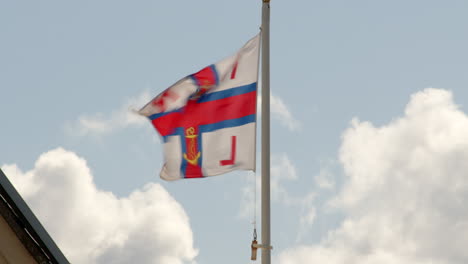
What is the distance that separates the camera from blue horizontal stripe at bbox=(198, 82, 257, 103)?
13250 mm

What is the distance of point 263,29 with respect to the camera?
13.1 m

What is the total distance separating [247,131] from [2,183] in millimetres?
4860

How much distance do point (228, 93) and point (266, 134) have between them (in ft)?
4.72

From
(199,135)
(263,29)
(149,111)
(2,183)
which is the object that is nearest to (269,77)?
(263,29)

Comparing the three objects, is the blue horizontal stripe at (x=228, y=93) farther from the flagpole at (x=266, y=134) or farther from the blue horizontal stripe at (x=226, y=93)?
the flagpole at (x=266, y=134)

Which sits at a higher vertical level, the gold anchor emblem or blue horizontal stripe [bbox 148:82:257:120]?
blue horizontal stripe [bbox 148:82:257:120]

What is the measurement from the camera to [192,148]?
13055 millimetres

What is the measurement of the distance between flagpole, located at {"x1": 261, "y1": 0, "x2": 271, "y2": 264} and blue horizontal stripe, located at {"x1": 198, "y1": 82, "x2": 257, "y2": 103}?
18.6 inches

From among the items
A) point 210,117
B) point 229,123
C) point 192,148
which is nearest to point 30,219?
point 192,148

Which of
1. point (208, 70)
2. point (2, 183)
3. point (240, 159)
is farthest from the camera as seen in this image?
point (208, 70)

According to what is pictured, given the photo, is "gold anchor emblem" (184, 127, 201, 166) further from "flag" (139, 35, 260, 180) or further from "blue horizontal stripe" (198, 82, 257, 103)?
"blue horizontal stripe" (198, 82, 257, 103)

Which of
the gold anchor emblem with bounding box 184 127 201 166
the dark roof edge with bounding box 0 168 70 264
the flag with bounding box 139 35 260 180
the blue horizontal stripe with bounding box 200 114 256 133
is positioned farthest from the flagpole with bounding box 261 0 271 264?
the dark roof edge with bounding box 0 168 70 264

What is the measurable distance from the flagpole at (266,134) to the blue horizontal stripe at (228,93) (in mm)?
473

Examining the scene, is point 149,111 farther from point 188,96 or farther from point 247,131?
point 247,131
